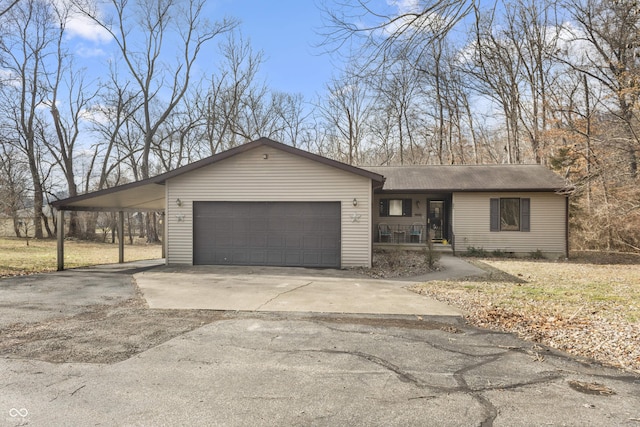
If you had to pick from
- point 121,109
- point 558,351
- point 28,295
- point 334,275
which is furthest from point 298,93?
point 558,351

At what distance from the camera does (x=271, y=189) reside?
12398 millimetres

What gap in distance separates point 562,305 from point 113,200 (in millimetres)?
13183

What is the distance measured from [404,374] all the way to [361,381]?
0.48 m

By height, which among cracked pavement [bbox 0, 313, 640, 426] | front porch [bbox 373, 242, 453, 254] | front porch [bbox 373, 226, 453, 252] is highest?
front porch [bbox 373, 226, 453, 252]

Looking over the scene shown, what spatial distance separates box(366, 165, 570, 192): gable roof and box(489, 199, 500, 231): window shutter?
79 cm

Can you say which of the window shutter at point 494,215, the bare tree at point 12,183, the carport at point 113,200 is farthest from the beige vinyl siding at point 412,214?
the bare tree at point 12,183

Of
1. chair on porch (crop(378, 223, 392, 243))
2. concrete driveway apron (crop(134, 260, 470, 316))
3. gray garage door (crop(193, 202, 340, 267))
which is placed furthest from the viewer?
chair on porch (crop(378, 223, 392, 243))

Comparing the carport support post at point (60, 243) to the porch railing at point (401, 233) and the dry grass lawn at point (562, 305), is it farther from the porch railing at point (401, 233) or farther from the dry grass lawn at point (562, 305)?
the porch railing at point (401, 233)

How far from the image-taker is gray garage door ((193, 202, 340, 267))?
1223 centimetres

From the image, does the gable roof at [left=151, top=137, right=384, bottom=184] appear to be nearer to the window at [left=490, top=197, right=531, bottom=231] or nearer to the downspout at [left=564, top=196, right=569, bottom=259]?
the window at [left=490, top=197, right=531, bottom=231]

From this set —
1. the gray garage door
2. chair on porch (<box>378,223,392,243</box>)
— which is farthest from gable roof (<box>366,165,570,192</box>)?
the gray garage door

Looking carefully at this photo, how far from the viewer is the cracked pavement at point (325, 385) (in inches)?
119

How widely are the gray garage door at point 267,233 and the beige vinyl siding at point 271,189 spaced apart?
9.0 inches

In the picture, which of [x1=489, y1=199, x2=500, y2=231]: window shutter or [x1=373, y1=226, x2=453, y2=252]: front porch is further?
[x1=373, y1=226, x2=453, y2=252]: front porch
